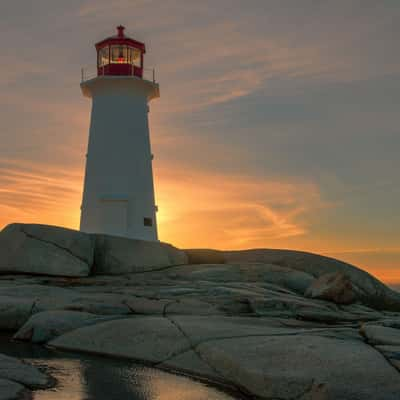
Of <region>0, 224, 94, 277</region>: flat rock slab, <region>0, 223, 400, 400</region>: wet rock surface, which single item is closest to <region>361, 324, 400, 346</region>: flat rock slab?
<region>0, 223, 400, 400</region>: wet rock surface

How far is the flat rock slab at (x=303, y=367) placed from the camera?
209 inches

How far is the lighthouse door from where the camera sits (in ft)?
71.6

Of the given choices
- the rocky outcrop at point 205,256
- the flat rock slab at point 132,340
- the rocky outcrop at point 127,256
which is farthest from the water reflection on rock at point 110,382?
the rocky outcrop at point 205,256

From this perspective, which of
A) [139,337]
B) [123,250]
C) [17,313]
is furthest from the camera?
[123,250]

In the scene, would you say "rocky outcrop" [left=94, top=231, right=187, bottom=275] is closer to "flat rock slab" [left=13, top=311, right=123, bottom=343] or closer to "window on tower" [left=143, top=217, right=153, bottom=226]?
"window on tower" [left=143, top=217, right=153, bottom=226]

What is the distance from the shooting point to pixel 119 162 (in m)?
22.4

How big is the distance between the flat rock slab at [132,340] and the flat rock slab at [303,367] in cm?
53

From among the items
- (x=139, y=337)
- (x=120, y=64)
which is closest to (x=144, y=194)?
(x=120, y=64)

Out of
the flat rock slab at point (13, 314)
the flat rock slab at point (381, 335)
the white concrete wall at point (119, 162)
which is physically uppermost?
the white concrete wall at point (119, 162)

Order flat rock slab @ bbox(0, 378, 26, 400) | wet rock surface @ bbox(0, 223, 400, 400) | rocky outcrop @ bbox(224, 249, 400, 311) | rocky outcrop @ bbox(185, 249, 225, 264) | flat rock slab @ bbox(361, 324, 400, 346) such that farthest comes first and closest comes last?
rocky outcrop @ bbox(185, 249, 225, 264), rocky outcrop @ bbox(224, 249, 400, 311), flat rock slab @ bbox(361, 324, 400, 346), wet rock surface @ bbox(0, 223, 400, 400), flat rock slab @ bbox(0, 378, 26, 400)

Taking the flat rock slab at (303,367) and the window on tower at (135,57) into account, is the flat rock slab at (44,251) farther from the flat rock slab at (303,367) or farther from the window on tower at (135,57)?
the window on tower at (135,57)

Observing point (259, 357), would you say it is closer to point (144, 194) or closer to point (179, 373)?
point (179, 373)

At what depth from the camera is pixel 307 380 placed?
5469 mm

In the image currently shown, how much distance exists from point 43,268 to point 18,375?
933 cm
